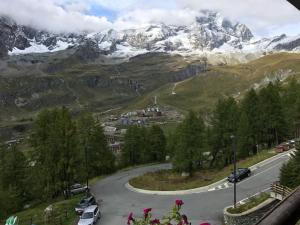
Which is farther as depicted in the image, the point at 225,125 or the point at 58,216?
the point at 225,125

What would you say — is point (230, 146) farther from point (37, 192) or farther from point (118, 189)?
point (37, 192)

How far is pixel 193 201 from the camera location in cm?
4856

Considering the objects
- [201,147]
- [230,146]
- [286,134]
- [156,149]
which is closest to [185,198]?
[201,147]

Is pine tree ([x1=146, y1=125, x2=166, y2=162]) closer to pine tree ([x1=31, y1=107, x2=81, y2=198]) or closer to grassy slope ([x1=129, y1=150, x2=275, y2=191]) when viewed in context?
grassy slope ([x1=129, y1=150, x2=275, y2=191])

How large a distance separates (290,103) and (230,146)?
41.4 feet

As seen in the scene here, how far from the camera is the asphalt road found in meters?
44.2

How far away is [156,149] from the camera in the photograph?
101m

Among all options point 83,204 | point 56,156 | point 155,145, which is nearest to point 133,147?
point 155,145

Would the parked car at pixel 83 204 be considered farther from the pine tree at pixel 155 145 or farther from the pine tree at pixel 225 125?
the pine tree at pixel 155 145

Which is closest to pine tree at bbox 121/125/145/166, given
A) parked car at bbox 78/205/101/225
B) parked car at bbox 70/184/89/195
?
parked car at bbox 70/184/89/195

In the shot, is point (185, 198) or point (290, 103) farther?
point (290, 103)

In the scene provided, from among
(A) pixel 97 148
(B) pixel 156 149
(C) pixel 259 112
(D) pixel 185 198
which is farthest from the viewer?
(B) pixel 156 149

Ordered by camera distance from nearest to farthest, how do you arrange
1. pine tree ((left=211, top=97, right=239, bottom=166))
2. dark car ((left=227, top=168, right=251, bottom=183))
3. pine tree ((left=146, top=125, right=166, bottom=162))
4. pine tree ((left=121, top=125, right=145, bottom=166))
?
dark car ((left=227, top=168, right=251, bottom=183)), pine tree ((left=211, top=97, right=239, bottom=166)), pine tree ((left=121, top=125, right=145, bottom=166)), pine tree ((left=146, top=125, right=166, bottom=162))

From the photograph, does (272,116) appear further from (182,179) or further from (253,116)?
(182,179)
